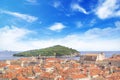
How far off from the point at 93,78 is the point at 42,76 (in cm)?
1186

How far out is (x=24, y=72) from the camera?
198 ft

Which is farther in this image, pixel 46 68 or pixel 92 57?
pixel 92 57

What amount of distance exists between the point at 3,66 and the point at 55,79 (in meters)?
32.8

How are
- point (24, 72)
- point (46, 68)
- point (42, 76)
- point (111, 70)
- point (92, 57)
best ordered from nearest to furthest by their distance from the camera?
point (42, 76), point (24, 72), point (111, 70), point (46, 68), point (92, 57)

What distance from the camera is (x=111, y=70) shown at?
216ft

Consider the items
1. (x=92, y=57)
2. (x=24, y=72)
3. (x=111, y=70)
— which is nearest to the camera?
(x=24, y=72)

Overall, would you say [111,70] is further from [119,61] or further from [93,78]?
[119,61]

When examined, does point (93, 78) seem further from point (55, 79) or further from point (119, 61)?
point (119, 61)

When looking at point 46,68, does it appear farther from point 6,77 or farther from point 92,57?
point 92,57

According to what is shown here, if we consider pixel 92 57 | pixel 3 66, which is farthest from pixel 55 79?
pixel 92 57

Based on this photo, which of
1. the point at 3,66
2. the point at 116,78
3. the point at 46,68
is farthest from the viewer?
the point at 3,66

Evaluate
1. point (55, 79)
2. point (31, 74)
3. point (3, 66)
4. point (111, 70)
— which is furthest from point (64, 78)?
point (3, 66)

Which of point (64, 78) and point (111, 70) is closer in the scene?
point (64, 78)

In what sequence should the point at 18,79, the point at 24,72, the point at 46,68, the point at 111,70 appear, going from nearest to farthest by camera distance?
1. the point at 18,79
2. the point at 24,72
3. the point at 111,70
4. the point at 46,68
